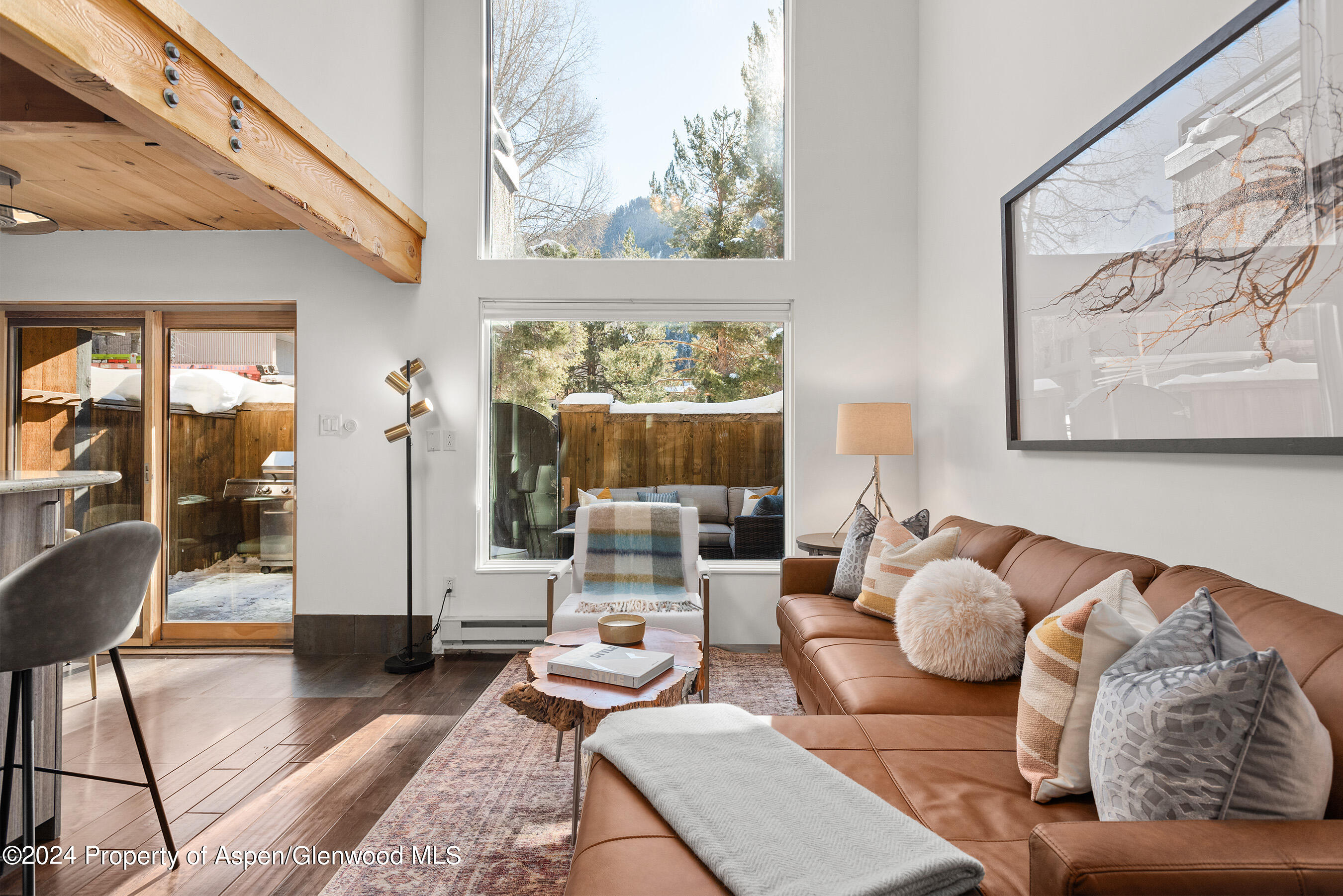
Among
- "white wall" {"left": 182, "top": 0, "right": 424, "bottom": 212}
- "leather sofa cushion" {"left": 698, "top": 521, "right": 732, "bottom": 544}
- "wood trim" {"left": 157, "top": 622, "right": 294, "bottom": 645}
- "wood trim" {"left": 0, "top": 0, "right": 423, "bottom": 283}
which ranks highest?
"white wall" {"left": 182, "top": 0, "right": 424, "bottom": 212}

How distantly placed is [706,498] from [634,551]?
704 mm

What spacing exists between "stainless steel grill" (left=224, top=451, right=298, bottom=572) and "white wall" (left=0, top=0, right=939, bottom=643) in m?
0.22

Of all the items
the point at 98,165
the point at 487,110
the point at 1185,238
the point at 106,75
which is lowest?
the point at 1185,238

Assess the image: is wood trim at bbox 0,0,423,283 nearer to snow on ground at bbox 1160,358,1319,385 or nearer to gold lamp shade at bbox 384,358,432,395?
gold lamp shade at bbox 384,358,432,395

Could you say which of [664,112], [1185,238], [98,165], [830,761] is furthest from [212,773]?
[664,112]

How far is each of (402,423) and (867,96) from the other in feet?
10.6

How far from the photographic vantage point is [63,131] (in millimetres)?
2293

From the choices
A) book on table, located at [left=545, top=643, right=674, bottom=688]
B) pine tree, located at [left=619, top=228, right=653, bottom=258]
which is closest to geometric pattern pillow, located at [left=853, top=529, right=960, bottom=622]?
book on table, located at [left=545, top=643, right=674, bottom=688]

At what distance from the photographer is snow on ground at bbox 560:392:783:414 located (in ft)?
13.5

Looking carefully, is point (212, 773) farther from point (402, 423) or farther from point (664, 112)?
point (664, 112)

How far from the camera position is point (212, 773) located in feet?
7.97

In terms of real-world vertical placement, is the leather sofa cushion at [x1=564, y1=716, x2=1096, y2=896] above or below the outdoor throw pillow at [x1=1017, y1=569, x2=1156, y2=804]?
below

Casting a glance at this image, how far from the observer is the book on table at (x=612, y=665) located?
1.90m

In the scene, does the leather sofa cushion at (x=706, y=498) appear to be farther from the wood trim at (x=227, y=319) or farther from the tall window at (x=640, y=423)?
the wood trim at (x=227, y=319)
